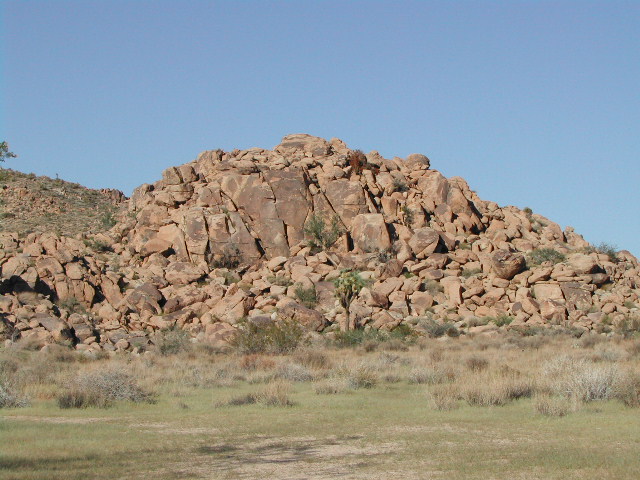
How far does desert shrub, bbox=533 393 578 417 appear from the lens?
18062 mm

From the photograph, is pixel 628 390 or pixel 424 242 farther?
pixel 424 242

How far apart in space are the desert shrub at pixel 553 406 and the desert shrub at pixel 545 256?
39.7 m

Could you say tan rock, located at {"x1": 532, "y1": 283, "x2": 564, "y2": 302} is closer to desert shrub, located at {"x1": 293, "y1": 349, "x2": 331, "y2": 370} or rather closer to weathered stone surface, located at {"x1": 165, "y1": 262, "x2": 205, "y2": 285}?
desert shrub, located at {"x1": 293, "y1": 349, "x2": 331, "y2": 370}

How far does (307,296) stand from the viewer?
170ft

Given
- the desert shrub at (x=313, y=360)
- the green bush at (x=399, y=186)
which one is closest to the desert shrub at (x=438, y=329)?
the desert shrub at (x=313, y=360)

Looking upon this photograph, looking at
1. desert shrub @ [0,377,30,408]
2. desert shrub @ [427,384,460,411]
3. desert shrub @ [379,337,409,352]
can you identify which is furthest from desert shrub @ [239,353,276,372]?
desert shrub @ [0,377,30,408]

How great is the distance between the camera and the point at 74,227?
229 feet

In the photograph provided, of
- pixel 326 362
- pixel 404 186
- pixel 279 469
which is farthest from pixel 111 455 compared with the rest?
pixel 404 186

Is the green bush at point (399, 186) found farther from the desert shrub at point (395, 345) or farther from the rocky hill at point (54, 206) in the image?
the rocky hill at point (54, 206)

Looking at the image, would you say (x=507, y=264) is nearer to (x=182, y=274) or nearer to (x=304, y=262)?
(x=304, y=262)

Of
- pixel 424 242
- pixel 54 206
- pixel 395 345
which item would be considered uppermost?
pixel 54 206

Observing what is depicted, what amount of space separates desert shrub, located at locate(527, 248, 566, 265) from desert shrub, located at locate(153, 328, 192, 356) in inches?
1075

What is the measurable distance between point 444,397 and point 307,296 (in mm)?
31715

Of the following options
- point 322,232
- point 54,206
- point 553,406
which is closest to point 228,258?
point 322,232
